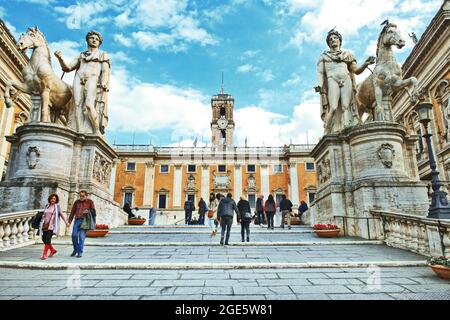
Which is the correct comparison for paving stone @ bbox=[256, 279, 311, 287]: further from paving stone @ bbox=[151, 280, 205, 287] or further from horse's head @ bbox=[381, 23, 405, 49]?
horse's head @ bbox=[381, 23, 405, 49]

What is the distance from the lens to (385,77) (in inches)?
430

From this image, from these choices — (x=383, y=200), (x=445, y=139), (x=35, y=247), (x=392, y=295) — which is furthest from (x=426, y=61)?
(x=35, y=247)

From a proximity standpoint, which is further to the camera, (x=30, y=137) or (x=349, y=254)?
(x=30, y=137)

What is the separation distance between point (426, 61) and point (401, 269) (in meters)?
25.1

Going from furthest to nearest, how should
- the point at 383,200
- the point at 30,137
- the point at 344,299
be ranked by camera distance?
the point at 30,137 → the point at 383,200 → the point at 344,299

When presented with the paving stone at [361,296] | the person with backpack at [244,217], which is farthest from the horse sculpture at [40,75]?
the paving stone at [361,296]

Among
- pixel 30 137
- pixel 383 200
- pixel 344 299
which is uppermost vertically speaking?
pixel 30 137

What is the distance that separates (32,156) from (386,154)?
1170 centimetres

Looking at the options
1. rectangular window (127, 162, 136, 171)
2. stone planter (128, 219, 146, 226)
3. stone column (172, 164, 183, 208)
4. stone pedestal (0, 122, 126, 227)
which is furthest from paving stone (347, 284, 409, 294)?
rectangular window (127, 162, 136, 171)

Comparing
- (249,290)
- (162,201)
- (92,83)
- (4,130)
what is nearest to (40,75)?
(92,83)

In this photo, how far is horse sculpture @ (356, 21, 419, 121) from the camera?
35.6 feet

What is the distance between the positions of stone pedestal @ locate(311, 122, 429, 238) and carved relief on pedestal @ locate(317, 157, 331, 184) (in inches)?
1.6
